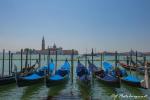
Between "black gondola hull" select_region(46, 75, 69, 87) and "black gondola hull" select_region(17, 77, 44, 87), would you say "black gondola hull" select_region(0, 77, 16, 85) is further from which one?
"black gondola hull" select_region(46, 75, 69, 87)

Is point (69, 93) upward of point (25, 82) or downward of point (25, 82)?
downward

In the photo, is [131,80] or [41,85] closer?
[131,80]

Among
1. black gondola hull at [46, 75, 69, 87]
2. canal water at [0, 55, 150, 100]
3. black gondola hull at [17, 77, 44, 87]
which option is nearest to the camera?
canal water at [0, 55, 150, 100]

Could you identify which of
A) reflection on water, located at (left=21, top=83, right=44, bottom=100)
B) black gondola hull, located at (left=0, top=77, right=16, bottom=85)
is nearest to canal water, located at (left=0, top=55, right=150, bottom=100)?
reflection on water, located at (left=21, top=83, right=44, bottom=100)

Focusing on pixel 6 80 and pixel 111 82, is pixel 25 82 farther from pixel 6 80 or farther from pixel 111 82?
pixel 111 82

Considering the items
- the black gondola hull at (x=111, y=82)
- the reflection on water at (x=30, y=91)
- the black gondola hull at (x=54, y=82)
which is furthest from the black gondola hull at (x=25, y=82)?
the black gondola hull at (x=111, y=82)

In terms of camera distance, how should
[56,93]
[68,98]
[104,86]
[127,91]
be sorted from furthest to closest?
[104,86]
[127,91]
[56,93]
[68,98]

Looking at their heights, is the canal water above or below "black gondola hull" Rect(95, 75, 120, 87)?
below

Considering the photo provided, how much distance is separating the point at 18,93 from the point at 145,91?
8.76 metres

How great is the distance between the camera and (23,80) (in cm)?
2008

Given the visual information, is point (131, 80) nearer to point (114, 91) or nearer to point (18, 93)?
point (114, 91)

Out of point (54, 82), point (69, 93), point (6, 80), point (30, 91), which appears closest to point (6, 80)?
point (6, 80)

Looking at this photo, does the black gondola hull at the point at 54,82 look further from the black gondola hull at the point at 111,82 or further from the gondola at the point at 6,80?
the gondola at the point at 6,80

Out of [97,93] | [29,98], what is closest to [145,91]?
[97,93]
